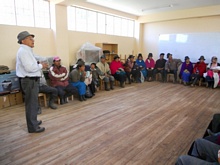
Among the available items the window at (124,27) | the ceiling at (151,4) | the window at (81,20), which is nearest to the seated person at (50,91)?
the window at (81,20)

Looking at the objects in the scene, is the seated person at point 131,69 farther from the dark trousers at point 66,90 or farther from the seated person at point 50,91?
the seated person at point 50,91

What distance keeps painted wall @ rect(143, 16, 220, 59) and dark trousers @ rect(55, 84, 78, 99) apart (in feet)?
17.6

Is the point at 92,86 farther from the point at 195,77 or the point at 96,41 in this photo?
the point at 195,77

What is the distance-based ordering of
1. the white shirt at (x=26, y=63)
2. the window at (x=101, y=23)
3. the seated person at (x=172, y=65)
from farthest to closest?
the seated person at (x=172, y=65), the window at (x=101, y=23), the white shirt at (x=26, y=63)

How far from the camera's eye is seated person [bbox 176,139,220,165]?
1.42 m

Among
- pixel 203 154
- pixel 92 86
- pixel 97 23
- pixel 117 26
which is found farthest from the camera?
pixel 117 26

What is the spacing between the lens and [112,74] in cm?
623

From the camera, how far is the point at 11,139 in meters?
2.54

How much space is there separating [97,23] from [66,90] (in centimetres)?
364

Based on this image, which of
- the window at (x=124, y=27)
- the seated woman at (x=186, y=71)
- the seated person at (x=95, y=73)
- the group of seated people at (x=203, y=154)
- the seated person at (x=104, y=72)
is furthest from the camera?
the window at (x=124, y=27)

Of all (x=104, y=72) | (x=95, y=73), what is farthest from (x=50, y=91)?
(x=104, y=72)

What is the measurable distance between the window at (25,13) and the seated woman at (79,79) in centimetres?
191

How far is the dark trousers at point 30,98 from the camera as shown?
259 cm

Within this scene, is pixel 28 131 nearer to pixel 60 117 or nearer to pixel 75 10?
pixel 60 117
